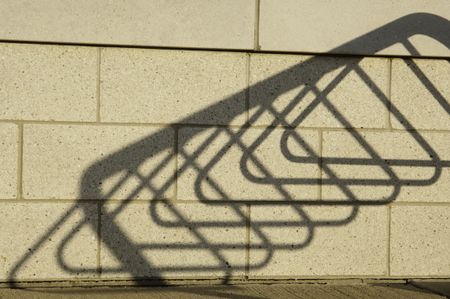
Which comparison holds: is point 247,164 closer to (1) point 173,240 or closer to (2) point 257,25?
(1) point 173,240

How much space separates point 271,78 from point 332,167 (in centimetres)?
74

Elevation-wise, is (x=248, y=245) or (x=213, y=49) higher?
(x=213, y=49)

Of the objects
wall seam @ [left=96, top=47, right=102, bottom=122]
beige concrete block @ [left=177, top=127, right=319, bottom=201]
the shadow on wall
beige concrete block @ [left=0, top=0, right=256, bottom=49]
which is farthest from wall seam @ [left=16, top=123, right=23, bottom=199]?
beige concrete block @ [left=177, top=127, right=319, bottom=201]

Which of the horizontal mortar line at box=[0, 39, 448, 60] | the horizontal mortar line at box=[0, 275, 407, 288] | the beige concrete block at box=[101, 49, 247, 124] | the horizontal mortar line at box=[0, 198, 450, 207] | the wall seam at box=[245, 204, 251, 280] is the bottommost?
the horizontal mortar line at box=[0, 275, 407, 288]

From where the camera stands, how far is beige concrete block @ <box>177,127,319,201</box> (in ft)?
15.5

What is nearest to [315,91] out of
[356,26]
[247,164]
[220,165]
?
[356,26]

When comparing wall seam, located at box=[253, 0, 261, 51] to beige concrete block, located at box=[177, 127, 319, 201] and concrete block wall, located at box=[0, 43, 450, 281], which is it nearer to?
concrete block wall, located at box=[0, 43, 450, 281]

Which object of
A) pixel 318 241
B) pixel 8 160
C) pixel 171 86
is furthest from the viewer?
pixel 318 241

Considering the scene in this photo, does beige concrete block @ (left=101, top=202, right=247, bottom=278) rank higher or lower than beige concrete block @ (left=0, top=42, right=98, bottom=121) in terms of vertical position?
lower

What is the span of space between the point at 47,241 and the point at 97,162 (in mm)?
604

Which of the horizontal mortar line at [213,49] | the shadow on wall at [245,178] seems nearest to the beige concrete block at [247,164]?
the shadow on wall at [245,178]

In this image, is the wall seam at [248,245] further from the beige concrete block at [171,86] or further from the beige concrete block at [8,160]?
the beige concrete block at [8,160]

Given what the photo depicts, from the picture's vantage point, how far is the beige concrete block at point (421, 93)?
4906 mm

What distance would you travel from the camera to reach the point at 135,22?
15.0ft
